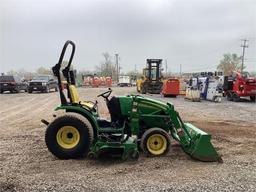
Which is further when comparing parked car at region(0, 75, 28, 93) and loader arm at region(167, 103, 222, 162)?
parked car at region(0, 75, 28, 93)

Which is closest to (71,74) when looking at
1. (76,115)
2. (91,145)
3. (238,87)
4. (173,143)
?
(76,115)

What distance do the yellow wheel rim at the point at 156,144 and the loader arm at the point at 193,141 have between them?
32 cm

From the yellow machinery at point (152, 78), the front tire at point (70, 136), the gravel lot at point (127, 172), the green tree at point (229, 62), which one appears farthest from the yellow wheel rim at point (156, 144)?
the green tree at point (229, 62)

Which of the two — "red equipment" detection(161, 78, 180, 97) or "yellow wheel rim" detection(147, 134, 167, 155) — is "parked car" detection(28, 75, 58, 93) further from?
"yellow wheel rim" detection(147, 134, 167, 155)

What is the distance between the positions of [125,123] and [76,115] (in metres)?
0.99

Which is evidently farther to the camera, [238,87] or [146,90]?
[146,90]

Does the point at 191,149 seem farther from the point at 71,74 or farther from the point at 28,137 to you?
the point at 28,137

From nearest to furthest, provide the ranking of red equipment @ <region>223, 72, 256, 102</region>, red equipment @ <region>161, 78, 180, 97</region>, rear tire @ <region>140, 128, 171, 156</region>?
rear tire @ <region>140, 128, 171, 156</region>
red equipment @ <region>223, 72, 256, 102</region>
red equipment @ <region>161, 78, 180, 97</region>

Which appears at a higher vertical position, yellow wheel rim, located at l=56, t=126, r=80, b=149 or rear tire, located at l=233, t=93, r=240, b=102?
yellow wheel rim, located at l=56, t=126, r=80, b=149

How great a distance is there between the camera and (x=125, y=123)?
7734mm

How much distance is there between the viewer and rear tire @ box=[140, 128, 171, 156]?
7.41 metres

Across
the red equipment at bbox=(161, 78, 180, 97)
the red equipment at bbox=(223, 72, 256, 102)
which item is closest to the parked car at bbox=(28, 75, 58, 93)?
the red equipment at bbox=(161, 78, 180, 97)

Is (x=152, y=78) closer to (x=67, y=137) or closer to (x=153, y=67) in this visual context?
(x=153, y=67)

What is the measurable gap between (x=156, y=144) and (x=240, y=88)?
17608 mm
